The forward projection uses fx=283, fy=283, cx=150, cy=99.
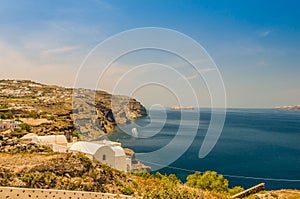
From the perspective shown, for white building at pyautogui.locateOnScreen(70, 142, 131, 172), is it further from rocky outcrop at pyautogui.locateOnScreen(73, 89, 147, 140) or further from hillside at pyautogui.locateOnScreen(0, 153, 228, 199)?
rocky outcrop at pyautogui.locateOnScreen(73, 89, 147, 140)

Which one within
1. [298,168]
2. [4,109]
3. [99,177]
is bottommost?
[298,168]

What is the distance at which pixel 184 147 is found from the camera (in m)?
47.6

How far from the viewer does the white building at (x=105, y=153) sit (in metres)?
16.9

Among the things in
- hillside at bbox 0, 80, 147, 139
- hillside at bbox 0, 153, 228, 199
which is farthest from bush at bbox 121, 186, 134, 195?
hillside at bbox 0, 80, 147, 139

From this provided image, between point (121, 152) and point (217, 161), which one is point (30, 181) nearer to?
point (121, 152)

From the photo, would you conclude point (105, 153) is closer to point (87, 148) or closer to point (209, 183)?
point (87, 148)

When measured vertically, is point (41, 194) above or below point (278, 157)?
above

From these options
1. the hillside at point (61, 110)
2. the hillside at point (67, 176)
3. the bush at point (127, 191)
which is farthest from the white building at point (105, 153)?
the hillside at point (61, 110)

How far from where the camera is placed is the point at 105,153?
1748 cm

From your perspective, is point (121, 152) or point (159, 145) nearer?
point (121, 152)

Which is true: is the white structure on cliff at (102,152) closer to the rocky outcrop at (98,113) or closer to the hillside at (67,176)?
the hillside at (67,176)

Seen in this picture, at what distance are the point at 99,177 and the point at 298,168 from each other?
37361 millimetres

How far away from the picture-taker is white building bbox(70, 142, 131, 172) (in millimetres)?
16938

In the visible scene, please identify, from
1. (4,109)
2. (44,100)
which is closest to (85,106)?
(4,109)
